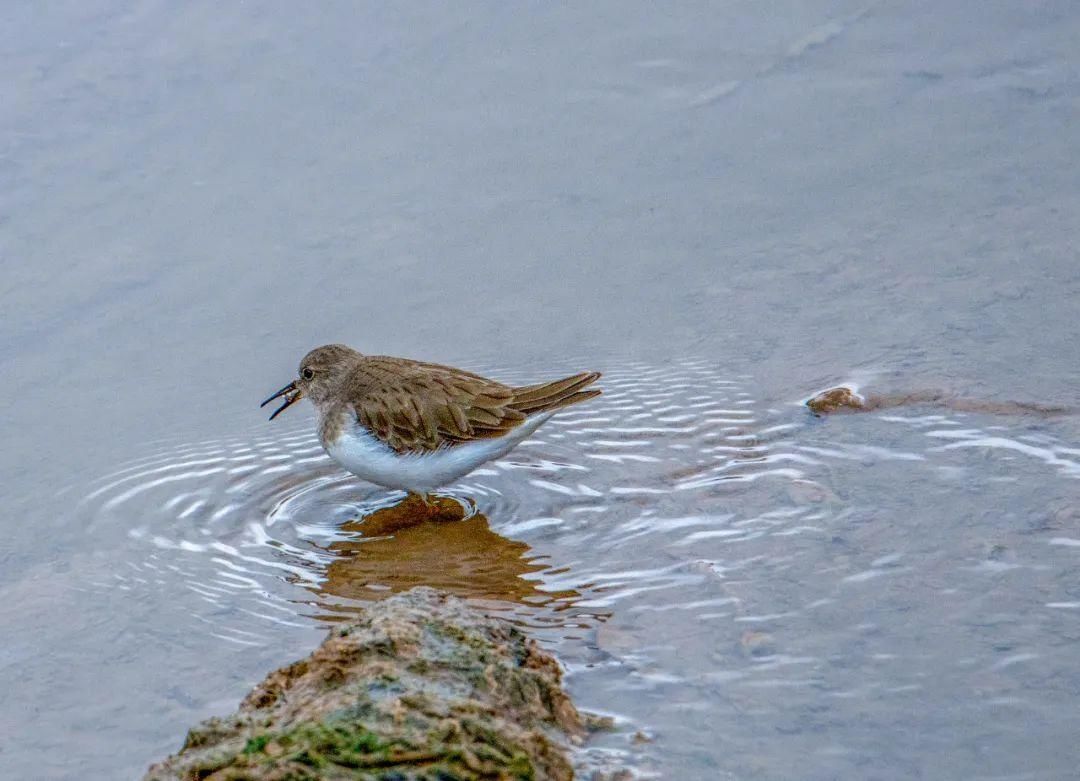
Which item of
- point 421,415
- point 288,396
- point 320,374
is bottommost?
point 421,415

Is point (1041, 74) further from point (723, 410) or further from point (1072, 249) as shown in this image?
point (723, 410)

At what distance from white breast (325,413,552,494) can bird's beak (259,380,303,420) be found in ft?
2.17

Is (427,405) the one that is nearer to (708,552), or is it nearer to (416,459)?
(416,459)

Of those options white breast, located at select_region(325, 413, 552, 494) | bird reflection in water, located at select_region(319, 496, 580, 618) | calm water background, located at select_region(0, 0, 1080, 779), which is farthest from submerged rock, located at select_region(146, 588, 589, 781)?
white breast, located at select_region(325, 413, 552, 494)

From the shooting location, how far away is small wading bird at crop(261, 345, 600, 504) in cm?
701

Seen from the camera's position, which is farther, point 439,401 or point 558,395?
point 439,401

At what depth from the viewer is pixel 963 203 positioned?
8664mm

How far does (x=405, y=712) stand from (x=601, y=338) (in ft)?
14.6

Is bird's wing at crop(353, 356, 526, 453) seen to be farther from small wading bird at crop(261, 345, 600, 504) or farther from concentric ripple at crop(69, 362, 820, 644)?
concentric ripple at crop(69, 362, 820, 644)

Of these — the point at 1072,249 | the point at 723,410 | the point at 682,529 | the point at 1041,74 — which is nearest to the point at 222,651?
the point at 682,529

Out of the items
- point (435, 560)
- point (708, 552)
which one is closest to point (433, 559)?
point (435, 560)

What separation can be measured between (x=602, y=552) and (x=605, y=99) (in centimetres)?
516

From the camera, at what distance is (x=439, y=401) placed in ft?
23.9

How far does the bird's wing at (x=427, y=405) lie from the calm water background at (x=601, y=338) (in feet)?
Result: 1.18
